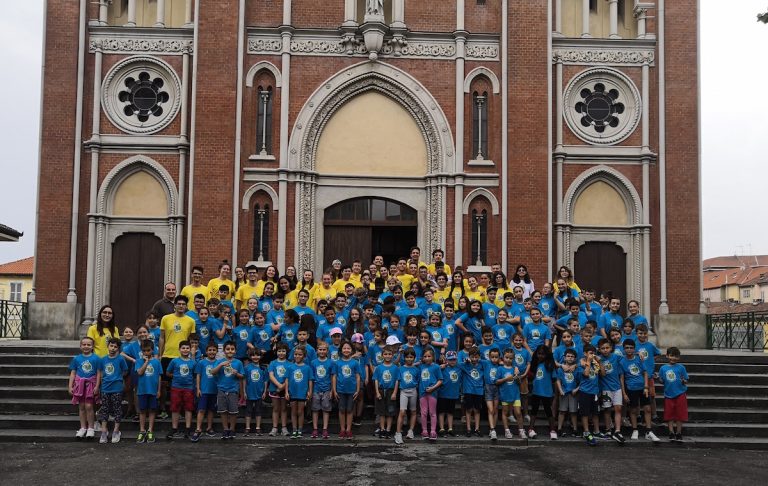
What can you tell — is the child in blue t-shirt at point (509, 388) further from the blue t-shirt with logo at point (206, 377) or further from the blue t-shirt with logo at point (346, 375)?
the blue t-shirt with logo at point (206, 377)

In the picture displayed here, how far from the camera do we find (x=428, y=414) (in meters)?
12.6

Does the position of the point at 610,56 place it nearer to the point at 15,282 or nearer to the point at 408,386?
the point at 408,386

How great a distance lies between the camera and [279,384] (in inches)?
474

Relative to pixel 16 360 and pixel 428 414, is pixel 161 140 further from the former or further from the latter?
pixel 428 414

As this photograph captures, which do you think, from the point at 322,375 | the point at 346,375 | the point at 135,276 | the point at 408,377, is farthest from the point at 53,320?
the point at 408,377

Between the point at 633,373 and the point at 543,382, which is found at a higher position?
the point at 633,373

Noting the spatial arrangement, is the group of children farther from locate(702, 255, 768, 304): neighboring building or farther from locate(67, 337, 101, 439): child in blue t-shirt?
locate(702, 255, 768, 304): neighboring building

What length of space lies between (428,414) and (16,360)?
8.14 metres

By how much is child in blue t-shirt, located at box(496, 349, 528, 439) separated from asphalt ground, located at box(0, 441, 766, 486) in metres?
0.69

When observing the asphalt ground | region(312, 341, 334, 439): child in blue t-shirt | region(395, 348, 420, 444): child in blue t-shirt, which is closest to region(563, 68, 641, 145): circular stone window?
the asphalt ground

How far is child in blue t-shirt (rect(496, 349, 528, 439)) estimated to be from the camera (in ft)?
40.2

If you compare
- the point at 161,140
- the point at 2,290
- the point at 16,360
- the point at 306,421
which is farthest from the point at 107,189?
the point at 2,290

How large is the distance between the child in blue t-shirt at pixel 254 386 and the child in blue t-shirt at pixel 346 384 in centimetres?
114

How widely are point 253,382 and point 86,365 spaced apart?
252 cm
